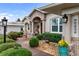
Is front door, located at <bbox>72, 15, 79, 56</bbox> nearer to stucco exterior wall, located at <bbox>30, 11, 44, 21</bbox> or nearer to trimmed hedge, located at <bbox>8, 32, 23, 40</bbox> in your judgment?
stucco exterior wall, located at <bbox>30, 11, 44, 21</bbox>

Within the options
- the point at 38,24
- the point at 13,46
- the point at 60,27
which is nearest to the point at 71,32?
the point at 60,27

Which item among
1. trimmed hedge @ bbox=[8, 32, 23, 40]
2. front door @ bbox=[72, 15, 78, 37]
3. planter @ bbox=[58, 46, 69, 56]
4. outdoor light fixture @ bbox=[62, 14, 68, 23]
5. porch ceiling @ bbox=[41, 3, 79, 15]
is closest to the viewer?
planter @ bbox=[58, 46, 69, 56]

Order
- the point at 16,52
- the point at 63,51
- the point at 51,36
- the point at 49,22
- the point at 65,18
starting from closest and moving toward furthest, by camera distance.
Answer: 1. the point at 16,52
2. the point at 63,51
3. the point at 51,36
4. the point at 49,22
5. the point at 65,18

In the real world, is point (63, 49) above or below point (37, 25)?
below

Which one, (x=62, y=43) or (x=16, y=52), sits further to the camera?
(x=62, y=43)

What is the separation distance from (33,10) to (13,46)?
3.95 feet

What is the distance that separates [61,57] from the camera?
7.70 m

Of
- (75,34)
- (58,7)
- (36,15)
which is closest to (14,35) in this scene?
(36,15)

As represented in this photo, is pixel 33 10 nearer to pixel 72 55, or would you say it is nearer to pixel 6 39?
pixel 6 39

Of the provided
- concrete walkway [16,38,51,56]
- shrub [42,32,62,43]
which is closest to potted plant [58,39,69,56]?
shrub [42,32,62,43]

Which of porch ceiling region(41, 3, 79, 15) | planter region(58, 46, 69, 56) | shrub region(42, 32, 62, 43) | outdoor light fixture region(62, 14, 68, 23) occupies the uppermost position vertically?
porch ceiling region(41, 3, 79, 15)

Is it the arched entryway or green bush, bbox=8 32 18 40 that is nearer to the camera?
green bush, bbox=8 32 18 40

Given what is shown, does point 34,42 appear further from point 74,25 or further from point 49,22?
point 74,25

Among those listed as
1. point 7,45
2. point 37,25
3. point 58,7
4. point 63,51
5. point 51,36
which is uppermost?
point 58,7
